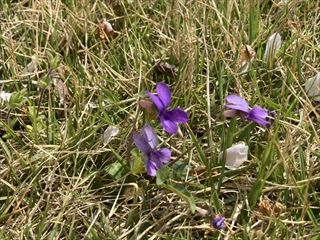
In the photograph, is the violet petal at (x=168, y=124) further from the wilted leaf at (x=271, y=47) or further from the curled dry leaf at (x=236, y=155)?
the wilted leaf at (x=271, y=47)

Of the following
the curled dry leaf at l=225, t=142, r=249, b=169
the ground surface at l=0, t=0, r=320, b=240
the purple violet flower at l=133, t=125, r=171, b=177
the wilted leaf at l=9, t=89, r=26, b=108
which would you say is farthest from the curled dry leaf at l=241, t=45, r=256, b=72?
the wilted leaf at l=9, t=89, r=26, b=108

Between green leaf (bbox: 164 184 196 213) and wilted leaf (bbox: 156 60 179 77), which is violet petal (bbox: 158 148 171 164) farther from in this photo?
wilted leaf (bbox: 156 60 179 77)

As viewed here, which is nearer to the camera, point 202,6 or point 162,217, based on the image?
point 162,217

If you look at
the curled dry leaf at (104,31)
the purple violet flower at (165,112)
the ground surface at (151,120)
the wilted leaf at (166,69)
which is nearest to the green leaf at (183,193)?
the ground surface at (151,120)

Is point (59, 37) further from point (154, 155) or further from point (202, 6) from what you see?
point (154, 155)

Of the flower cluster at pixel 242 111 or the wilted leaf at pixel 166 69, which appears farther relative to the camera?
the wilted leaf at pixel 166 69

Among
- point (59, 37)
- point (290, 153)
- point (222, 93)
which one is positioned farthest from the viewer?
point (59, 37)

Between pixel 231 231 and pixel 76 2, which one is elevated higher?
pixel 76 2

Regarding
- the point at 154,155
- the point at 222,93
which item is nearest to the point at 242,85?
the point at 222,93
